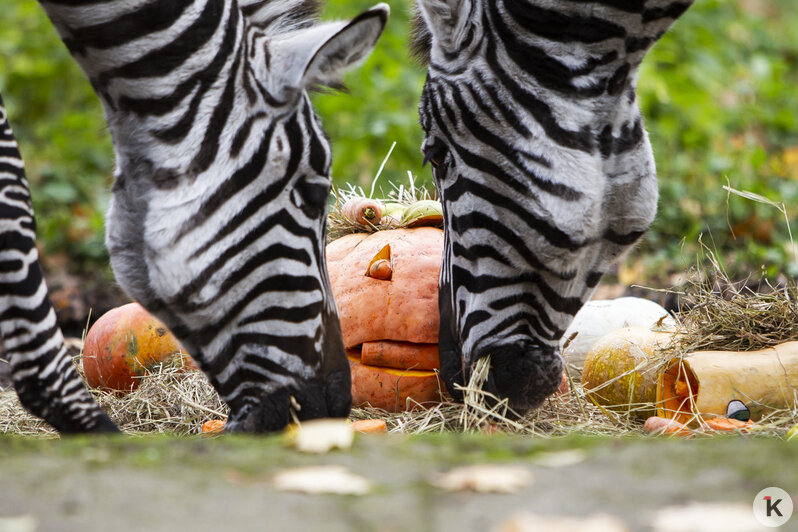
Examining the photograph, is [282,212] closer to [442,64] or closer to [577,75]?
[442,64]

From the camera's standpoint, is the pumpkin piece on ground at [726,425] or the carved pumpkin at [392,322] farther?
the carved pumpkin at [392,322]

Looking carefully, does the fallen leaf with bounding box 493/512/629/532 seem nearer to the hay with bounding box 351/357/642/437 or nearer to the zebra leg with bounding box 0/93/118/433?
the hay with bounding box 351/357/642/437

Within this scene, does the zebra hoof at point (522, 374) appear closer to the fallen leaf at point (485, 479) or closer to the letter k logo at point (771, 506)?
the fallen leaf at point (485, 479)

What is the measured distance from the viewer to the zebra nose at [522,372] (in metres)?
3.29

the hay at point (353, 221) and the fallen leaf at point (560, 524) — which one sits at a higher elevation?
the hay at point (353, 221)

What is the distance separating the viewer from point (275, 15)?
3318 millimetres

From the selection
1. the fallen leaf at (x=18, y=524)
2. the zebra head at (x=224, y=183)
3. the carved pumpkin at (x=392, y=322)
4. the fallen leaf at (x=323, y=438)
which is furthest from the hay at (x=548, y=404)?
the fallen leaf at (x=18, y=524)

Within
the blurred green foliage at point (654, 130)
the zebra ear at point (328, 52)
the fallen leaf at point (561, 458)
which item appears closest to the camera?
the fallen leaf at point (561, 458)

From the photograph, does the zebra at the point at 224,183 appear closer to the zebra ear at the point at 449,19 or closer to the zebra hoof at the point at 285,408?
the zebra hoof at the point at 285,408

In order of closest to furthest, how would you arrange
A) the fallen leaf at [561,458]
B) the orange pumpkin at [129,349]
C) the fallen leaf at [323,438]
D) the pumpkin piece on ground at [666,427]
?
the fallen leaf at [561,458] → the fallen leaf at [323,438] → the pumpkin piece on ground at [666,427] → the orange pumpkin at [129,349]

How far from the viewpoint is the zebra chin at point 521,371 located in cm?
329

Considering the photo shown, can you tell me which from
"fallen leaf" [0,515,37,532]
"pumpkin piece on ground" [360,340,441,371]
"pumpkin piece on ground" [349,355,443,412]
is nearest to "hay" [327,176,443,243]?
"pumpkin piece on ground" [360,340,441,371]

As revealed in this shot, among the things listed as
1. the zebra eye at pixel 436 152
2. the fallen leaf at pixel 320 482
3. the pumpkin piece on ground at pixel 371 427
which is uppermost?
the zebra eye at pixel 436 152

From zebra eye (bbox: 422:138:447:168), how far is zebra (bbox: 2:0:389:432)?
520 millimetres
